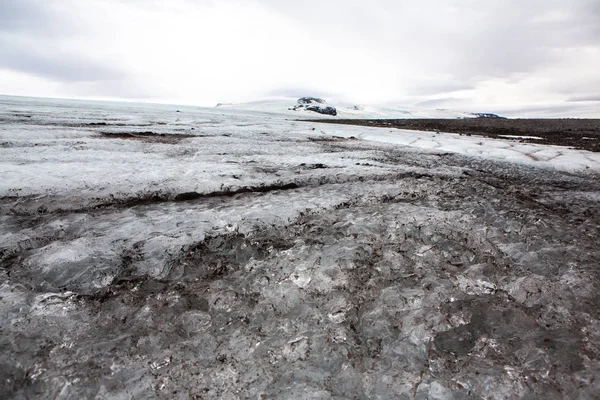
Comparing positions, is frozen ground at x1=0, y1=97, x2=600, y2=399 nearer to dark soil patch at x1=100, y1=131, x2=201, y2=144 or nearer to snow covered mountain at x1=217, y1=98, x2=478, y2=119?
dark soil patch at x1=100, y1=131, x2=201, y2=144

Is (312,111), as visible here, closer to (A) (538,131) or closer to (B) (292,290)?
(A) (538,131)

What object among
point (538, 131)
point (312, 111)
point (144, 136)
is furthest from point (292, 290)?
point (312, 111)

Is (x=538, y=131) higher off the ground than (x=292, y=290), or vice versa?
(x=538, y=131)

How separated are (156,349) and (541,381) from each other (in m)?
1.64

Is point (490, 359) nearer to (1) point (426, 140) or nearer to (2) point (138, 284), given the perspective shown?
(2) point (138, 284)

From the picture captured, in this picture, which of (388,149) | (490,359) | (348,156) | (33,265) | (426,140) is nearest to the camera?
(490,359)

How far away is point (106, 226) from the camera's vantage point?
8.73ft

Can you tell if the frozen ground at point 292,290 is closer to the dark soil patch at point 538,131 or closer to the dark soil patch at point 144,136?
the dark soil patch at point 144,136

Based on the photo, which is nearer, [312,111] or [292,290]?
[292,290]

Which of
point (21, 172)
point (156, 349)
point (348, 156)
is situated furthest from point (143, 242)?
point (348, 156)

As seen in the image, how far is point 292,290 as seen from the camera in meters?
1.91

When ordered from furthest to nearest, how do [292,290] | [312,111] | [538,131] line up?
[312,111] < [538,131] < [292,290]

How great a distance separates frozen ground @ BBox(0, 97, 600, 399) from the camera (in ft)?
4.45

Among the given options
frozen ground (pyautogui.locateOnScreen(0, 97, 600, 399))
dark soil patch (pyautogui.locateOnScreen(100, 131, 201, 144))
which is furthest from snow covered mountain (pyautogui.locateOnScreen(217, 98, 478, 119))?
frozen ground (pyautogui.locateOnScreen(0, 97, 600, 399))
